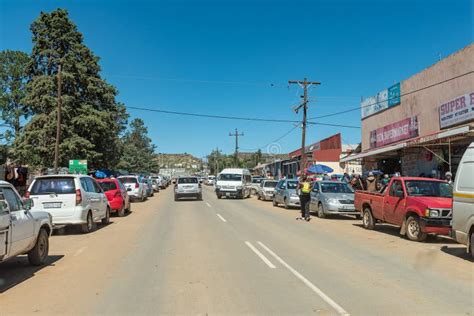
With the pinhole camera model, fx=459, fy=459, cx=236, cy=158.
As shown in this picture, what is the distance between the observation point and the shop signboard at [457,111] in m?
20.3

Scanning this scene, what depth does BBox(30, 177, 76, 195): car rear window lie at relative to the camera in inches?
525

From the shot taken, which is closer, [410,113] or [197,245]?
[197,245]

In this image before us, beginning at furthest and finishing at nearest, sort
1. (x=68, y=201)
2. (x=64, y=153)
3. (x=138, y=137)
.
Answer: (x=138, y=137)
(x=64, y=153)
(x=68, y=201)

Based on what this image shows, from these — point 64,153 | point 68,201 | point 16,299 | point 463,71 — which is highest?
point 463,71

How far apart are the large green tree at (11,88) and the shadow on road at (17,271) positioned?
50531mm

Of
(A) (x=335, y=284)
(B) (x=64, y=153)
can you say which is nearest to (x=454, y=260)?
(A) (x=335, y=284)

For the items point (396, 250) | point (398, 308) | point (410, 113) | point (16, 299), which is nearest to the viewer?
point (398, 308)

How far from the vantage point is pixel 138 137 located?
106 meters

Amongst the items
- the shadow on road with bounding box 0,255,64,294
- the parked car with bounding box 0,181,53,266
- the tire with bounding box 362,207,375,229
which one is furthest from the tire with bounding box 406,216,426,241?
the parked car with bounding box 0,181,53,266

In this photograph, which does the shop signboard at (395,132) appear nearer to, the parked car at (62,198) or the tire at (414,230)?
the tire at (414,230)

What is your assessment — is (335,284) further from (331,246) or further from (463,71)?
(463,71)

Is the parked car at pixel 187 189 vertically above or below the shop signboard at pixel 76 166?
below

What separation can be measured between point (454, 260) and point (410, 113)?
19.0 metres

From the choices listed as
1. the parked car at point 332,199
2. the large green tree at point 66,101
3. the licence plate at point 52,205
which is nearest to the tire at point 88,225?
the licence plate at point 52,205
